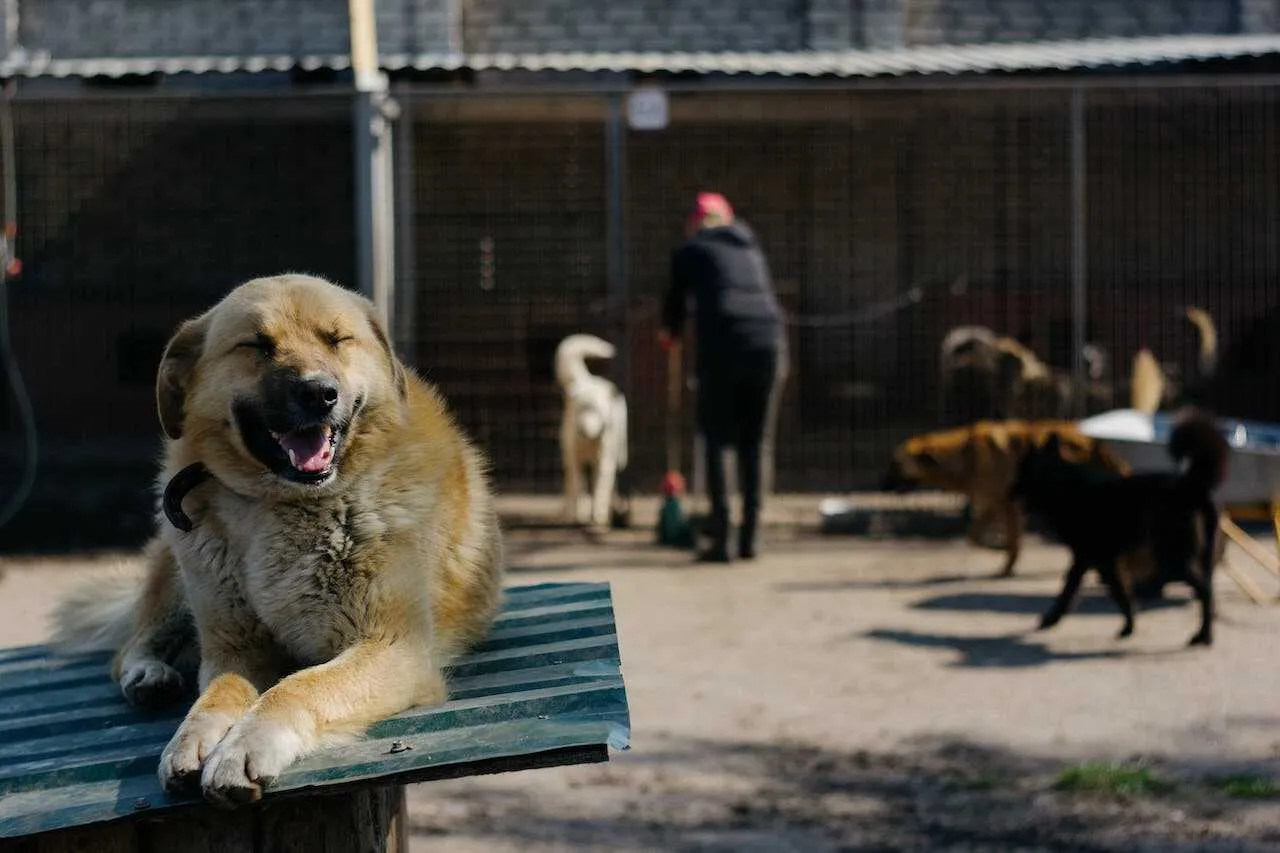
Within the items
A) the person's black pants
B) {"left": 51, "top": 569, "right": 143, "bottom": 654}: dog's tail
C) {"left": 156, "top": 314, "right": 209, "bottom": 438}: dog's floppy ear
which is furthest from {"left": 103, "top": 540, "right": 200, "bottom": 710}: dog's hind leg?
the person's black pants

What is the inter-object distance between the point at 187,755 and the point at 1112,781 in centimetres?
302

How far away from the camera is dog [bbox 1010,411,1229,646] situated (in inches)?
248

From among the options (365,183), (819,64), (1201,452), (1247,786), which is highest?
(819,64)

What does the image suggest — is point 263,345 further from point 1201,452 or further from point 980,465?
point 980,465

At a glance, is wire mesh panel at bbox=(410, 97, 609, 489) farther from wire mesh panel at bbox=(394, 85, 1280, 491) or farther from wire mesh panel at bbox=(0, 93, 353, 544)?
wire mesh panel at bbox=(0, 93, 353, 544)

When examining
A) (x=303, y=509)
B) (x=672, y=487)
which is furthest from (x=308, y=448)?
(x=672, y=487)

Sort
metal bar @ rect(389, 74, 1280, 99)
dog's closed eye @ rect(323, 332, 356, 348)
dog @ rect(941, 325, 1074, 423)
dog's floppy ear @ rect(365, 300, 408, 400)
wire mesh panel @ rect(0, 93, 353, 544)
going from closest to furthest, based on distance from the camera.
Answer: dog's closed eye @ rect(323, 332, 356, 348), dog's floppy ear @ rect(365, 300, 408, 400), metal bar @ rect(389, 74, 1280, 99), dog @ rect(941, 325, 1074, 423), wire mesh panel @ rect(0, 93, 353, 544)

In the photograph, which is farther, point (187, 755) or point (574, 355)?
point (574, 355)

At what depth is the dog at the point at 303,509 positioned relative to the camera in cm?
279

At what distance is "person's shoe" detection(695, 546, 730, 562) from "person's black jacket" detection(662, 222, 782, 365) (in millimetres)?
1118

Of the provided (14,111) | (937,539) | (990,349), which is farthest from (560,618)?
(14,111)

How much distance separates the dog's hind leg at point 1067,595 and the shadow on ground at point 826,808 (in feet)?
5.65

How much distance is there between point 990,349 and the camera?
10.5 meters

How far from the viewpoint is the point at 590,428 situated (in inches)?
381
